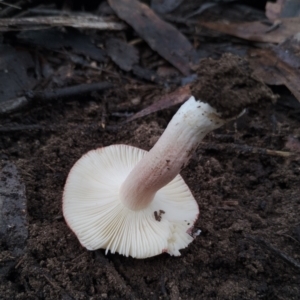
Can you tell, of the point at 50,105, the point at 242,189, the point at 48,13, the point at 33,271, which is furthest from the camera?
the point at 48,13

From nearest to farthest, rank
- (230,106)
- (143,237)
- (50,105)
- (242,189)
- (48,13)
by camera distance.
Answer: (230,106) → (143,237) → (242,189) → (50,105) → (48,13)

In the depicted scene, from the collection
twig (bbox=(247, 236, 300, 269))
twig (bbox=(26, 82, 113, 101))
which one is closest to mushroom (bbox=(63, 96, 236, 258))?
twig (bbox=(247, 236, 300, 269))

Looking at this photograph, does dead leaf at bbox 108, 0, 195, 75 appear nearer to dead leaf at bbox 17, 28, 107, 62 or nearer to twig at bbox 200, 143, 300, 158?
dead leaf at bbox 17, 28, 107, 62

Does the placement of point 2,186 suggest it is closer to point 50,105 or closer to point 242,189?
point 50,105

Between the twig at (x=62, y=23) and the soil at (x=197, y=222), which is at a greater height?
the twig at (x=62, y=23)

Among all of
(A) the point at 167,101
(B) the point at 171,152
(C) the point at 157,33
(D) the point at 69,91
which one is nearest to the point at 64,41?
(D) the point at 69,91

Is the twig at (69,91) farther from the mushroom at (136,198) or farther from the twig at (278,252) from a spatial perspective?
the twig at (278,252)

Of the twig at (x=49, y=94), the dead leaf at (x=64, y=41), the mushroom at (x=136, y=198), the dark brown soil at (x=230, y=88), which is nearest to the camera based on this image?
the dark brown soil at (x=230, y=88)

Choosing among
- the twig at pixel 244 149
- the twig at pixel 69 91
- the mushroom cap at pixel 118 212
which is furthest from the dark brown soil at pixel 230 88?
the twig at pixel 69 91

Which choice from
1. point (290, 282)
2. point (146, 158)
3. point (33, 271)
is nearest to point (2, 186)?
point (33, 271)
